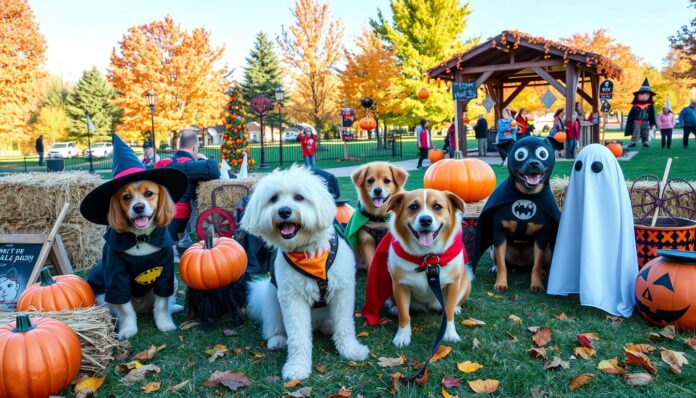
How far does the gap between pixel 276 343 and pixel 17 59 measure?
28.9 m

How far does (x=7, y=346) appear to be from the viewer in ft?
9.34

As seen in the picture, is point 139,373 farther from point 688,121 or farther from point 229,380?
point 688,121

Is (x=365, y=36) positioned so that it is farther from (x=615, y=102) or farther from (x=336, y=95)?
(x=615, y=102)

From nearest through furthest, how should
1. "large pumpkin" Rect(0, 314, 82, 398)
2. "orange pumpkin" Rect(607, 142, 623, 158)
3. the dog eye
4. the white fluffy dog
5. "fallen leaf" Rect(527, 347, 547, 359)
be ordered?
"large pumpkin" Rect(0, 314, 82, 398), the white fluffy dog, "fallen leaf" Rect(527, 347, 547, 359), the dog eye, "orange pumpkin" Rect(607, 142, 623, 158)

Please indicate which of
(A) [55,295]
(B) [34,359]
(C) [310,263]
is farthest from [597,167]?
(A) [55,295]

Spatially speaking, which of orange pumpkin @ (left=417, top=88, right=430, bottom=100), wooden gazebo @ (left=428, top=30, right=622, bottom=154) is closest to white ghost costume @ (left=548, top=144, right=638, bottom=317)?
wooden gazebo @ (left=428, top=30, right=622, bottom=154)

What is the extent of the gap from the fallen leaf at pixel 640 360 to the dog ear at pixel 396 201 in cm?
191

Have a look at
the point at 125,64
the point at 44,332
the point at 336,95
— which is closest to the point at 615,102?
the point at 336,95

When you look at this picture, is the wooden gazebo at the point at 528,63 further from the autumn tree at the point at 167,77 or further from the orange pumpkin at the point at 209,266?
the autumn tree at the point at 167,77

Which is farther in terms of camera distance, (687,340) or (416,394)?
(687,340)

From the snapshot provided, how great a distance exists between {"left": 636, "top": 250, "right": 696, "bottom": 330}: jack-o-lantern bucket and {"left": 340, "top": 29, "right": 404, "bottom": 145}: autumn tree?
24.8 metres

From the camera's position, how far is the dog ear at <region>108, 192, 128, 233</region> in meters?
3.79

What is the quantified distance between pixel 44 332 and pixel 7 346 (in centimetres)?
20

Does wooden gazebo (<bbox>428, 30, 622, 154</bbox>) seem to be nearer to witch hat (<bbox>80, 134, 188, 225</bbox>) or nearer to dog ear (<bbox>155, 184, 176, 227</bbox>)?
witch hat (<bbox>80, 134, 188, 225</bbox>)
